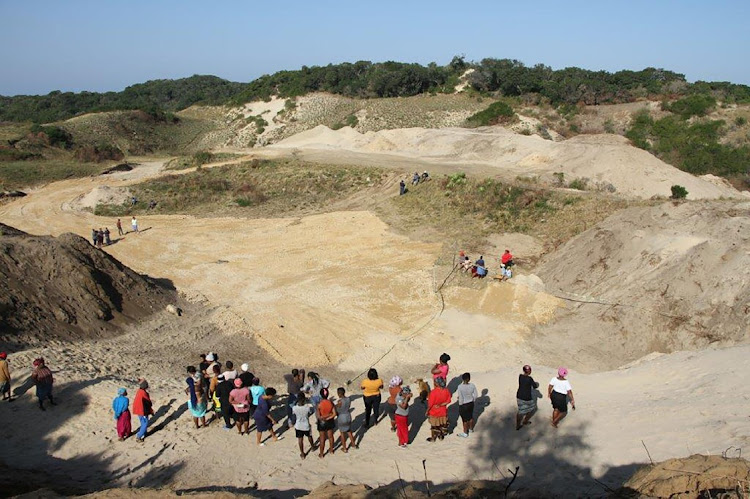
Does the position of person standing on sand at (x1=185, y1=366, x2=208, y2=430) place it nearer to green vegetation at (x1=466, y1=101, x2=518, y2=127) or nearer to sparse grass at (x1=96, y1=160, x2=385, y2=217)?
sparse grass at (x1=96, y1=160, x2=385, y2=217)

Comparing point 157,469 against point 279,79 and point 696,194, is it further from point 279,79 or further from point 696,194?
point 279,79

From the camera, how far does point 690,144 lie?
42.2 metres

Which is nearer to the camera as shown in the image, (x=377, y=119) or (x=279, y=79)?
(x=377, y=119)

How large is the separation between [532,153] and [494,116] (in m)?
15.3

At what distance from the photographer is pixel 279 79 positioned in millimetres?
73125

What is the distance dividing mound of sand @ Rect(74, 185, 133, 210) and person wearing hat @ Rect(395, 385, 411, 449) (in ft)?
103

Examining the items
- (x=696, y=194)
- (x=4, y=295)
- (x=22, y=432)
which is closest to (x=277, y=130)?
(x=696, y=194)

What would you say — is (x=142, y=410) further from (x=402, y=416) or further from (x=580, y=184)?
(x=580, y=184)

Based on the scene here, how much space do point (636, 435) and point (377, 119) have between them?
50857 millimetres

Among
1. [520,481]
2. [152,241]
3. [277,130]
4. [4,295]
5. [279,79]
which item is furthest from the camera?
[279,79]

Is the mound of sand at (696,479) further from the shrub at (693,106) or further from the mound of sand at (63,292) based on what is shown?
the shrub at (693,106)

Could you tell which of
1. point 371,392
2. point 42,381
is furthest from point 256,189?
point 371,392

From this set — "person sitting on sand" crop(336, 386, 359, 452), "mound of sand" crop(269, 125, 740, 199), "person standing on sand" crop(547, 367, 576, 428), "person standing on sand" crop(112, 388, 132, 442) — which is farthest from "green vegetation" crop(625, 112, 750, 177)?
"person standing on sand" crop(112, 388, 132, 442)

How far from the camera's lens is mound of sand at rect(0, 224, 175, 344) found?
1662 cm
